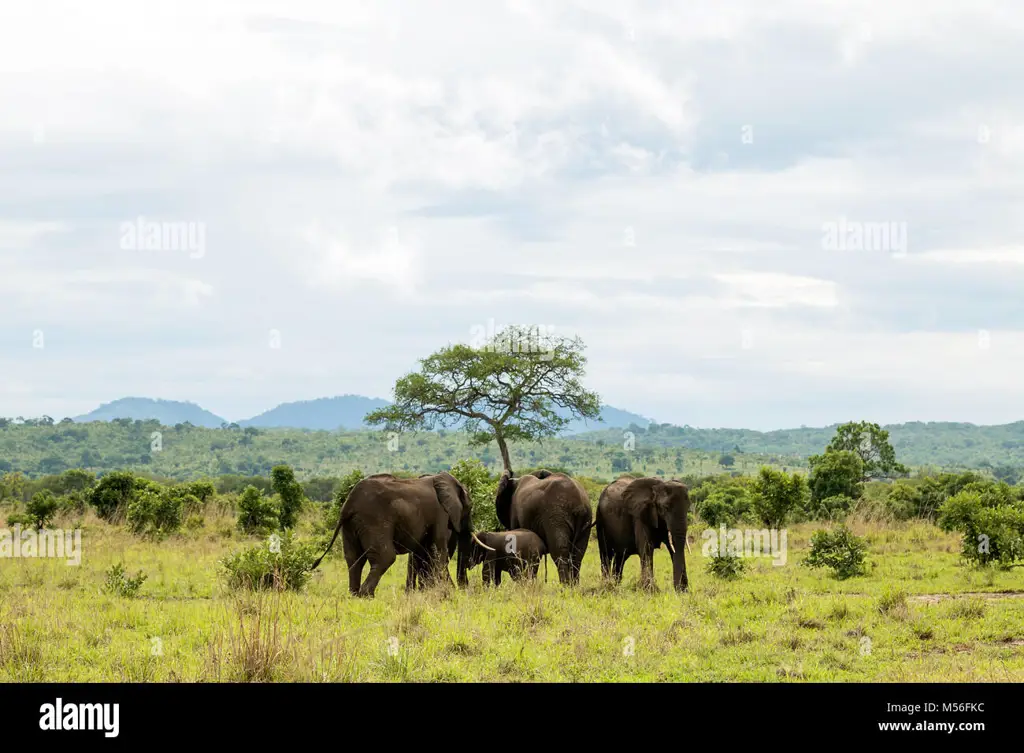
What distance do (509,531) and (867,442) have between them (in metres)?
41.8

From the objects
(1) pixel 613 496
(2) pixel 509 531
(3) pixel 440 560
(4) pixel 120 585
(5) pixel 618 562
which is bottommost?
(5) pixel 618 562

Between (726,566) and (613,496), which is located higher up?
(613,496)

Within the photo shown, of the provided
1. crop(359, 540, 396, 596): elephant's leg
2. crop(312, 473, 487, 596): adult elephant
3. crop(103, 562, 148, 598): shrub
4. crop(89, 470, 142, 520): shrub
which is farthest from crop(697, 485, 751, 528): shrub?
crop(103, 562, 148, 598): shrub

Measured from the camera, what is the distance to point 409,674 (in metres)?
9.76

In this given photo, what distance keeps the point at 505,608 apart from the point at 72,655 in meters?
5.45

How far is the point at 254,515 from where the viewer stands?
29.3 metres

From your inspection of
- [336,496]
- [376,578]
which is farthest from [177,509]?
[376,578]

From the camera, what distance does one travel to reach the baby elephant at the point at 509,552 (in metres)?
17.2

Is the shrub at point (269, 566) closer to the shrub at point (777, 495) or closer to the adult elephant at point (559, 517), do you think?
the adult elephant at point (559, 517)

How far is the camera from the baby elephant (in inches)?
677

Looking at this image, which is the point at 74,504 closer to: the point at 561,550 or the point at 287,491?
the point at 287,491

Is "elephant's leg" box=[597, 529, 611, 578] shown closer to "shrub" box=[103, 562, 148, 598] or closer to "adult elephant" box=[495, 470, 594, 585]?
"adult elephant" box=[495, 470, 594, 585]

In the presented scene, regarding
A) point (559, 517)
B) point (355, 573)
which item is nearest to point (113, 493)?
point (355, 573)

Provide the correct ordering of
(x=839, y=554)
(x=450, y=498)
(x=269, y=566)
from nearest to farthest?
(x=269, y=566) → (x=450, y=498) → (x=839, y=554)
